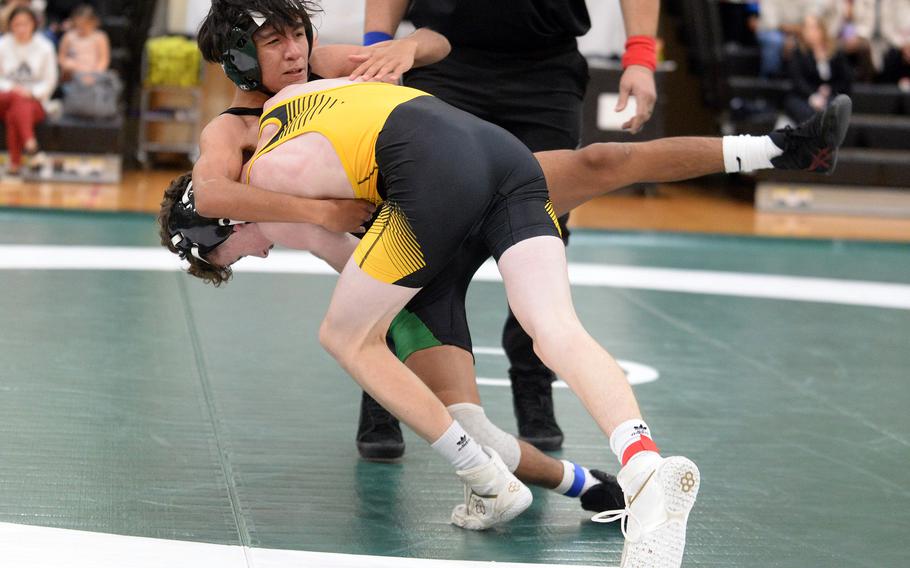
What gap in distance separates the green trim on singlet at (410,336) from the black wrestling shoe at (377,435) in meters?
0.40

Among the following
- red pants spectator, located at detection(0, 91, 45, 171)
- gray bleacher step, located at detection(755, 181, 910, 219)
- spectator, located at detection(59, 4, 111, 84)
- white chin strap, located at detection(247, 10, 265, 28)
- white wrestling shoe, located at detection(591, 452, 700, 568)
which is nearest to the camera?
white wrestling shoe, located at detection(591, 452, 700, 568)

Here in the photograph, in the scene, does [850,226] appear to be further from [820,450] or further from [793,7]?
[820,450]

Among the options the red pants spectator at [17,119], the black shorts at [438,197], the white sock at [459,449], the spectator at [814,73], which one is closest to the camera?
the black shorts at [438,197]

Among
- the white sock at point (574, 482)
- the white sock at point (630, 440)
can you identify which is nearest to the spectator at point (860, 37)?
the white sock at point (574, 482)

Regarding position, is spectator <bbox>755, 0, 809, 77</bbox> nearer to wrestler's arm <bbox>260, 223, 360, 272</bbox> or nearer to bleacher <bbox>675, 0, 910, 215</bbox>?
bleacher <bbox>675, 0, 910, 215</bbox>

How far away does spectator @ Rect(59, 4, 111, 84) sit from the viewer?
9.30m

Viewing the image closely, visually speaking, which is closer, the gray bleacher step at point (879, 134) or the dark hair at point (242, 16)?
the dark hair at point (242, 16)

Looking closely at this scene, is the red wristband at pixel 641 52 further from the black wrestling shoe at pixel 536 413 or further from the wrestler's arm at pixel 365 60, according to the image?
the black wrestling shoe at pixel 536 413

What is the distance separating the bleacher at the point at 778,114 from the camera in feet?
31.4

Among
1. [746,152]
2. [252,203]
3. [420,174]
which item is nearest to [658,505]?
[420,174]

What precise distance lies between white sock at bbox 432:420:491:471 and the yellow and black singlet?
48cm

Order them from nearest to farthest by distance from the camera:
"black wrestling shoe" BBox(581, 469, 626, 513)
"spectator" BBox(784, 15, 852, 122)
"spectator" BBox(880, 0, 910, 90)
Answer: "black wrestling shoe" BBox(581, 469, 626, 513) < "spectator" BBox(784, 15, 852, 122) < "spectator" BBox(880, 0, 910, 90)

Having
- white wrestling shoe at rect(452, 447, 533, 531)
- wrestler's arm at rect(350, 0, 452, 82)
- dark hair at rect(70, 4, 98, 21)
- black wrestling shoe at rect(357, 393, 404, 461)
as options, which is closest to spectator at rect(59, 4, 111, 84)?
dark hair at rect(70, 4, 98, 21)

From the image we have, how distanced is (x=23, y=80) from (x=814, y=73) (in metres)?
5.52
